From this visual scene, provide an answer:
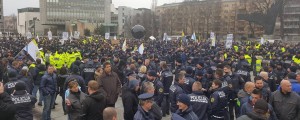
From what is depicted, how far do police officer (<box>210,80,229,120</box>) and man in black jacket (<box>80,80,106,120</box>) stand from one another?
2.35m

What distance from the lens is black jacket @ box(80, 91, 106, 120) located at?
5.89 m

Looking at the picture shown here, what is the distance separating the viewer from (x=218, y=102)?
274 inches

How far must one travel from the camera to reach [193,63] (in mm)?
15625

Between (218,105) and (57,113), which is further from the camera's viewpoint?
(57,113)

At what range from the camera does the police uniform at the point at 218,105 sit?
22.6 feet

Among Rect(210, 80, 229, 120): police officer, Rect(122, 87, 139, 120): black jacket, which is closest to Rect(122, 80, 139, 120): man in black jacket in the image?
Rect(122, 87, 139, 120): black jacket

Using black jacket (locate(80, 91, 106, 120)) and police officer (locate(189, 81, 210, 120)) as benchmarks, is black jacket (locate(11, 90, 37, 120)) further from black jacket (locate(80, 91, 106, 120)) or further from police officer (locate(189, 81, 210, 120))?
police officer (locate(189, 81, 210, 120))

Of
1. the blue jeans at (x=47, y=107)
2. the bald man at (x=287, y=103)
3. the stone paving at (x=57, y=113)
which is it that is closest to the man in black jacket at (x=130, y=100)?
the bald man at (x=287, y=103)

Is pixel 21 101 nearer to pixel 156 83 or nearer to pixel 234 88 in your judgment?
pixel 156 83

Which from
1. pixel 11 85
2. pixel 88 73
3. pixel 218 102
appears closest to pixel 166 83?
pixel 88 73

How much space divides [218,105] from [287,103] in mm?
1365

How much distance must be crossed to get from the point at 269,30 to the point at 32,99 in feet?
152

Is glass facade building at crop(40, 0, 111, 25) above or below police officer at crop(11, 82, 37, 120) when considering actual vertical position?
above

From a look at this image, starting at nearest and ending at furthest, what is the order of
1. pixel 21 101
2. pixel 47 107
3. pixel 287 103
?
pixel 287 103 → pixel 21 101 → pixel 47 107
